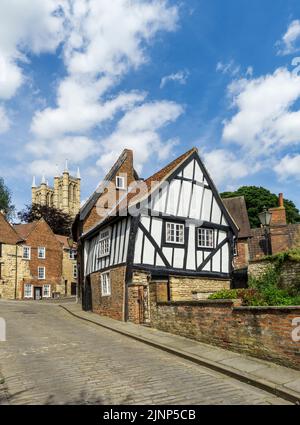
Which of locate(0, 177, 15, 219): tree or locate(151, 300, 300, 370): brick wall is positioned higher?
locate(0, 177, 15, 219): tree

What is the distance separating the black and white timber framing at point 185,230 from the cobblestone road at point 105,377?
5.96 meters

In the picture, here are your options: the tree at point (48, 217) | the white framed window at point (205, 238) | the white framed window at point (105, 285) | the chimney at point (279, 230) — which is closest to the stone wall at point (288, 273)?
the white framed window at point (205, 238)

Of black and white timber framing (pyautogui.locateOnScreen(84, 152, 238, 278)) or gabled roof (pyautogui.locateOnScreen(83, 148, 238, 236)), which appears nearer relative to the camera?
black and white timber framing (pyautogui.locateOnScreen(84, 152, 238, 278))

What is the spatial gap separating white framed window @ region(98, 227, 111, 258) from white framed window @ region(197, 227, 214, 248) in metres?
4.62

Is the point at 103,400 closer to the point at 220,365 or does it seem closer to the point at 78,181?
the point at 220,365

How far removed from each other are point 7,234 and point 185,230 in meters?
27.7

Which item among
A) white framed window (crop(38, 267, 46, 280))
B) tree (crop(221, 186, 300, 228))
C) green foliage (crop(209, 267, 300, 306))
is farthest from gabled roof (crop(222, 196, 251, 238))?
white framed window (crop(38, 267, 46, 280))

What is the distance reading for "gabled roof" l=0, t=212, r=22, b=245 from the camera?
138ft

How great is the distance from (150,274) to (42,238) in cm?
2950

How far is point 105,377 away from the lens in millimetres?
8492

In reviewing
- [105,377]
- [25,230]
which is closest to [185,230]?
[105,377]

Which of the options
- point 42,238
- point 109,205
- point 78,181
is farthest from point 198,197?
point 78,181

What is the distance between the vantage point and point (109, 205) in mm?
28172

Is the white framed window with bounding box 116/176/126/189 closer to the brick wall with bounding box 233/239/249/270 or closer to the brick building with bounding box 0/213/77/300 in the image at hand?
the brick wall with bounding box 233/239/249/270
